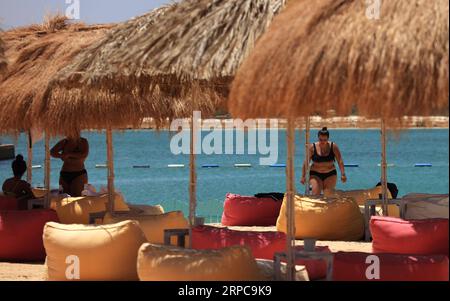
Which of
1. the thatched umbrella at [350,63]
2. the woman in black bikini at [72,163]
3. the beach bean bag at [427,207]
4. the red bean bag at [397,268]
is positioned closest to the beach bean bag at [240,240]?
the red bean bag at [397,268]

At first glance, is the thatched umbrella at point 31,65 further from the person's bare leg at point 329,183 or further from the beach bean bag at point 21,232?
the person's bare leg at point 329,183

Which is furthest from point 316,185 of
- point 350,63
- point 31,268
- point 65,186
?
point 350,63

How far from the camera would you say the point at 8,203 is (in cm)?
977

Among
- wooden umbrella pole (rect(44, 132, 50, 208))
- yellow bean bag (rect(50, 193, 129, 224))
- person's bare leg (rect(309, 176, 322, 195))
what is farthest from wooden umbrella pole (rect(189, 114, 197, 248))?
person's bare leg (rect(309, 176, 322, 195))

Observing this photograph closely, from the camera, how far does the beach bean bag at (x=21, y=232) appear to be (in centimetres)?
851

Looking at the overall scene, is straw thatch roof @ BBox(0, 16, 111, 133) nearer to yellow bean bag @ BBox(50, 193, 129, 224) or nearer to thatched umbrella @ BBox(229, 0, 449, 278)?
yellow bean bag @ BBox(50, 193, 129, 224)

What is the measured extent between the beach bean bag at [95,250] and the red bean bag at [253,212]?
15.5 feet

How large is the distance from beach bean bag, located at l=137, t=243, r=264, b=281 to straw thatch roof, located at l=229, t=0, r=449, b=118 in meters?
0.93

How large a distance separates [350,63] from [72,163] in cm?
754

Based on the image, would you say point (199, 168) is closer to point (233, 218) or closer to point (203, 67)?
point (233, 218)

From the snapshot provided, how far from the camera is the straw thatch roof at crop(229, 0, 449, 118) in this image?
14.2 feet

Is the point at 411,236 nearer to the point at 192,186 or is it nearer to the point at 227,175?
the point at 192,186

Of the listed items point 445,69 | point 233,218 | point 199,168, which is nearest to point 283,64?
point 445,69

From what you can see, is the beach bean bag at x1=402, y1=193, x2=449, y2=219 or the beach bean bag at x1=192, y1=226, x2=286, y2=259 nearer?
the beach bean bag at x1=192, y1=226, x2=286, y2=259
